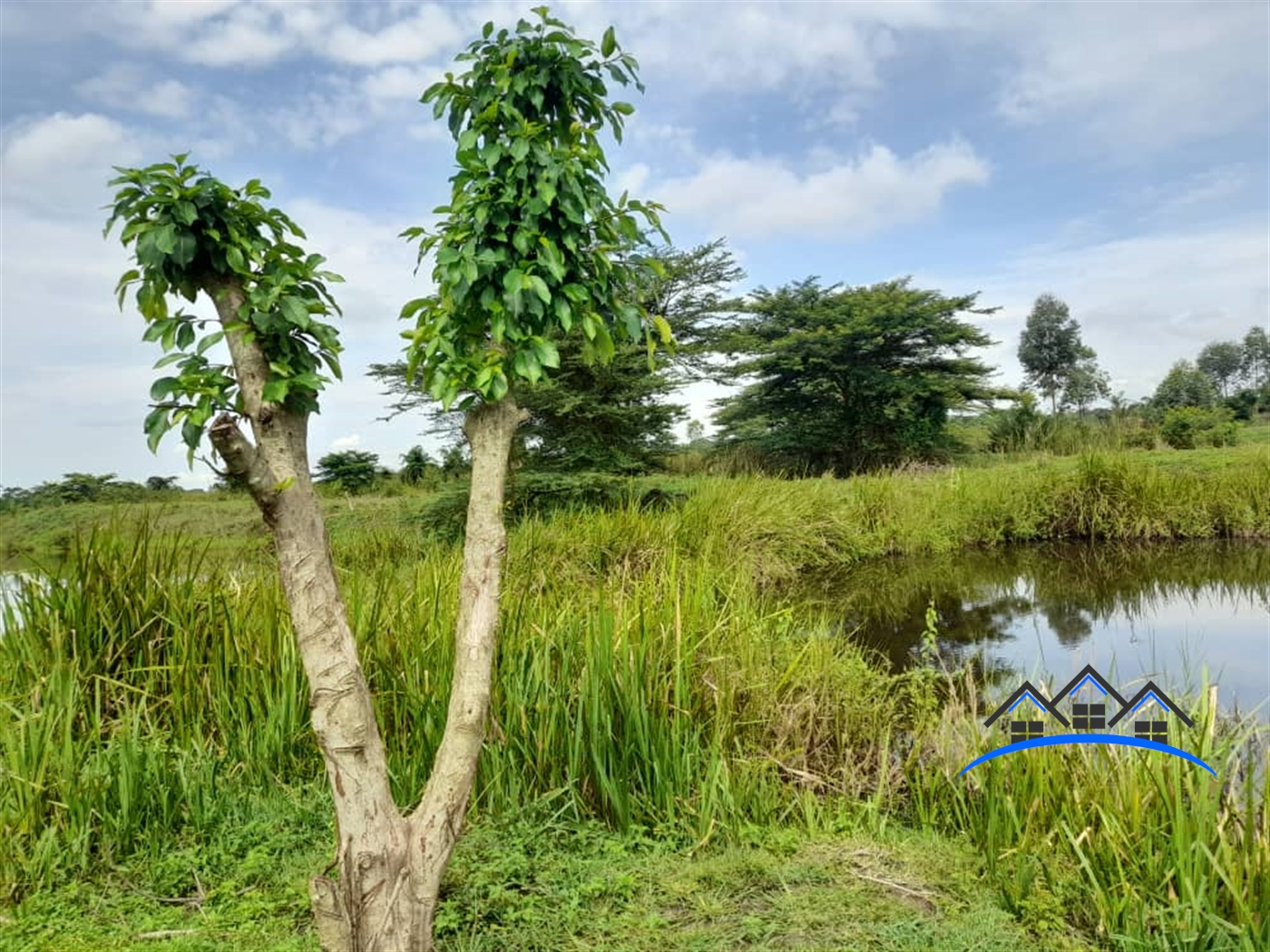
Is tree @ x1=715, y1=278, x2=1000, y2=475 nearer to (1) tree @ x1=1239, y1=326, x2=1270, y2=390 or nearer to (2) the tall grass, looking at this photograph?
(2) the tall grass

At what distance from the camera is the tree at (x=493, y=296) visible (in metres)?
1.88

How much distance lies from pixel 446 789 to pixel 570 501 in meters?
6.01

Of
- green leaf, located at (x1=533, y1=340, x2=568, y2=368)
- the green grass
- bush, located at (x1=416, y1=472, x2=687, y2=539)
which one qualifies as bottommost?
the green grass

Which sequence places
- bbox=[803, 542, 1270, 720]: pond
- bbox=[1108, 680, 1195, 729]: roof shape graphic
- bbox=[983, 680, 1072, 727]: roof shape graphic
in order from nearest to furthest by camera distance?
bbox=[1108, 680, 1195, 729]: roof shape graphic, bbox=[983, 680, 1072, 727]: roof shape graphic, bbox=[803, 542, 1270, 720]: pond

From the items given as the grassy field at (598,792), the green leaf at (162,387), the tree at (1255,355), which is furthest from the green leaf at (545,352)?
the tree at (1255,355)

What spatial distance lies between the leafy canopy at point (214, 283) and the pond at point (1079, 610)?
132 inches

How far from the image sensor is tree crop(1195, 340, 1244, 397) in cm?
3972

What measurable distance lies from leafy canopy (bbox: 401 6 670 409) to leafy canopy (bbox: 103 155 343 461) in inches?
10.1

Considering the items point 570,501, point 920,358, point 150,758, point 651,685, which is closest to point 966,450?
point 920,358

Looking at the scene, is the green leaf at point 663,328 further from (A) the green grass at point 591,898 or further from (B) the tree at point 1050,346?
(B) the tree at point 1050,346

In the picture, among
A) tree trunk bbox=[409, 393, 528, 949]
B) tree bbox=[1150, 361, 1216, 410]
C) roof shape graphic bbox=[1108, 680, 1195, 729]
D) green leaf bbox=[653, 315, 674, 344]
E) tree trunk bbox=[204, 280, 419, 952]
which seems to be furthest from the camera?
tree bbox=[1150, 361, 1216, 410]

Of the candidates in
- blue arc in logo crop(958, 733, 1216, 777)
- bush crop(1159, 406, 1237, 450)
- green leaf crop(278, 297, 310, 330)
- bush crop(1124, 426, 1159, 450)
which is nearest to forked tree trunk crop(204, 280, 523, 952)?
green leaf crop(278, 297, 310, 330)

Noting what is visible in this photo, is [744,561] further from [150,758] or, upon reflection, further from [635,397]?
[150,758]

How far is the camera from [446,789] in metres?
1.94
